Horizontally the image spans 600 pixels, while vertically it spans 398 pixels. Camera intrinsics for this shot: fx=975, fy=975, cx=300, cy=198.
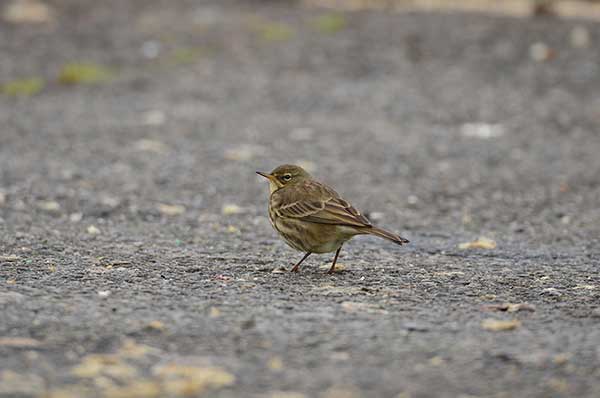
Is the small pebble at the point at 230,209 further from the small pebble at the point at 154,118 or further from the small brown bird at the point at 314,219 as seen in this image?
the small pebble at the point at 154,118

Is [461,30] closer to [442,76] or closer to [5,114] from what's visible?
[442,76]

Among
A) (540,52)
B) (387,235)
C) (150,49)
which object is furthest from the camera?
(150,49)

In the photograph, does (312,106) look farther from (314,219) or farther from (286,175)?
(314,219)

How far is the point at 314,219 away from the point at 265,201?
2.98 metres

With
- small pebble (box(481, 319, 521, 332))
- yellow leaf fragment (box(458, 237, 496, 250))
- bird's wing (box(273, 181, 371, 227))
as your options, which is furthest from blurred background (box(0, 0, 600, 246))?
small pebble (box(481, 319, 521, 332))

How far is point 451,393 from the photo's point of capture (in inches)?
157

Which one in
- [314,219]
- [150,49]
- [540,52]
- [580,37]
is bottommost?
[314,219]

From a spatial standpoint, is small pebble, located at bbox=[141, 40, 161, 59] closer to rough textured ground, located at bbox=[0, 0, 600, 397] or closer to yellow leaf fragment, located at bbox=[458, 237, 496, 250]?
rough textured ground, located at bbox=[0, 0, 600, 397]

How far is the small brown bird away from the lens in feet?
20.8

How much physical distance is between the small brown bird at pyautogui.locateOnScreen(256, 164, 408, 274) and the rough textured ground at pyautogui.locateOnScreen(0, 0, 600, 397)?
27 cm

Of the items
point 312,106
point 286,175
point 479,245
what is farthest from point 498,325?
point 312,106

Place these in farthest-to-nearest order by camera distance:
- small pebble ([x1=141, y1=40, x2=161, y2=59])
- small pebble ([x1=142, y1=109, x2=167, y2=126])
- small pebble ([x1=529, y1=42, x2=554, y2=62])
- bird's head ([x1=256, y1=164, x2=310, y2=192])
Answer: small pebble ([x1=141, y1=40, x2=161, y2=59]) → small pebble ([x1=529, y1=42, x2=554, y2=62]) → small pebble ([x1=142, y1=109, x2=167, y2=126]) → bird's head ([x1=256, y1=164, x2=310, y2=192])

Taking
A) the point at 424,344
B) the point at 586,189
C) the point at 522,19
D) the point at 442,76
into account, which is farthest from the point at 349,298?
the point at 522,19

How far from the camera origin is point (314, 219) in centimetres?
646
